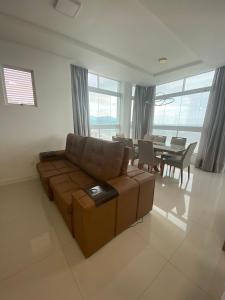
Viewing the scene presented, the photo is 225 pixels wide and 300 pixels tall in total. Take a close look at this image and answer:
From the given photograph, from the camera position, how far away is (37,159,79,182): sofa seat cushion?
6.79ft

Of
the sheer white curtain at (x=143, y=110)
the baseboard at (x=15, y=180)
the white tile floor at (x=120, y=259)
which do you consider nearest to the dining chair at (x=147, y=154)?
the white tile floor at (x=120, y=259)

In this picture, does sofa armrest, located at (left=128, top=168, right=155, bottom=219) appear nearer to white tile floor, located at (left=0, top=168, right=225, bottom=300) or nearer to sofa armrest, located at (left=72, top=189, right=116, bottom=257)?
white tile floor, located at (left=0, top=168, right=225, bottom=300)

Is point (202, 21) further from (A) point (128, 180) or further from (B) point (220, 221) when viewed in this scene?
(B) point (220, 221)

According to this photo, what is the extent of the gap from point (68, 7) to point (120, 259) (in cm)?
295

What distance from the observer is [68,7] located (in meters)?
1.67

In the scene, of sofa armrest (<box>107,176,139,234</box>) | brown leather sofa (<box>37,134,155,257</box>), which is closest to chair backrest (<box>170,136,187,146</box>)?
brown leather sofa (<box>37,134,155,257</box>)

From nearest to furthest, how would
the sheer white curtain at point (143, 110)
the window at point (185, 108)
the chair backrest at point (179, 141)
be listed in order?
the chair backrest at point (179, 141), the window at point (185, 108), the sheer white curtain at point (143, 110)

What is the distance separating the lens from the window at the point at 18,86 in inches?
99.6

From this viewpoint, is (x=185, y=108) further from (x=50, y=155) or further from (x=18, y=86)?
(x=18, y=86)

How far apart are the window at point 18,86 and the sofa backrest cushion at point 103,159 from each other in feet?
5.89

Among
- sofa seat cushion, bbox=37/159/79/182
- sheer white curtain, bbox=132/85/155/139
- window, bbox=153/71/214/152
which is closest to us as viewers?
sofa seat cushion, bbox=37/159/79/182

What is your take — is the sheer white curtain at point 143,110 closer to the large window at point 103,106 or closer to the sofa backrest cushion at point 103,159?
the large window at point 103,106

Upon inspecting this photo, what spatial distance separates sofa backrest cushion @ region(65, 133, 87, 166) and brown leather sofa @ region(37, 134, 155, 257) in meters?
0.02

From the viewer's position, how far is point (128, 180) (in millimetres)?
1571
